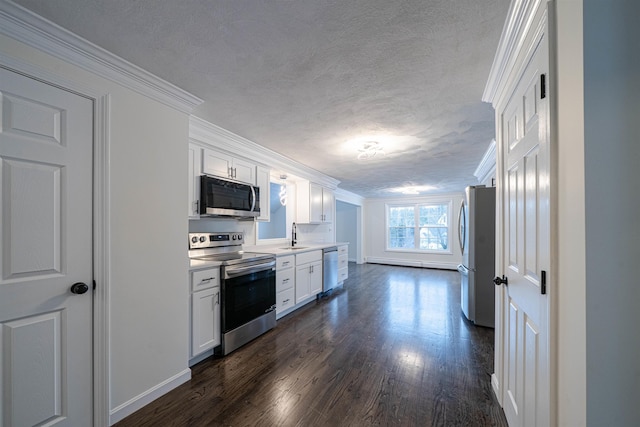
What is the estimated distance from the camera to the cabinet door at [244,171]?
309 cm

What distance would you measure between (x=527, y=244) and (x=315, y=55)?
1.56 meters

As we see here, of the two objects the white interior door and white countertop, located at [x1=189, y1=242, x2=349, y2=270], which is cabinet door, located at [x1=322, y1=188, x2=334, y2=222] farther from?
the white interior door

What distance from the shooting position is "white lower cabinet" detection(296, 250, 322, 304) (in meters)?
3.88

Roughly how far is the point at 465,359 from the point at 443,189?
5131mm

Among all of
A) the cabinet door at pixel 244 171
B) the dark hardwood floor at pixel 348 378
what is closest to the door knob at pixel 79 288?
the dark hardwood floor at pixel 348 378

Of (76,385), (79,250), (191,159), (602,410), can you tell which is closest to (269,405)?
(76,385)

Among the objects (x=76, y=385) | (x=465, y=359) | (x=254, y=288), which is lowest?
(x=465, y=359)

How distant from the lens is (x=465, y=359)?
2.45 meters

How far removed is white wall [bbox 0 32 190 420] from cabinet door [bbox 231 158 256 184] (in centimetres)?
95

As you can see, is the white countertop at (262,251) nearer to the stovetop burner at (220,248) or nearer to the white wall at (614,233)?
the stovetop burner at (220,248)

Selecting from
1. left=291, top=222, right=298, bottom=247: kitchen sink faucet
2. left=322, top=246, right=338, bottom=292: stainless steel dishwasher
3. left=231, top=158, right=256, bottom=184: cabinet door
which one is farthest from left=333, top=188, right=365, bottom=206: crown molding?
left=231, top=158, right=256, bottom=184: cabinet door

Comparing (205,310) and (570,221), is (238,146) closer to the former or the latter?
(205,310)

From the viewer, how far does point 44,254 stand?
4.59 feet

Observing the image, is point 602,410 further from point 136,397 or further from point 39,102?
point 39,102
